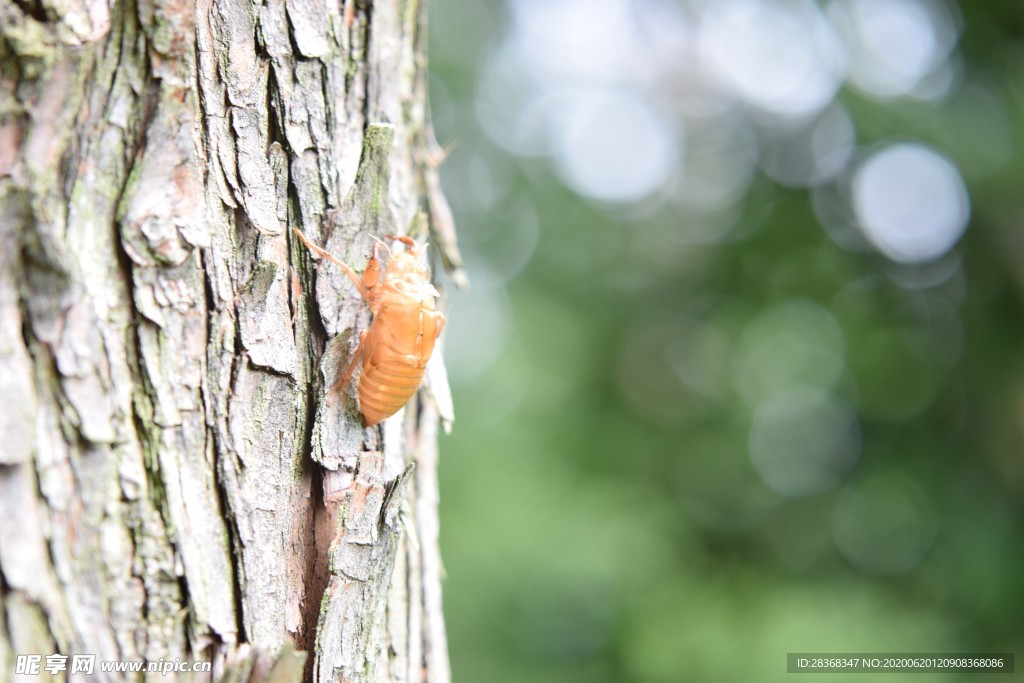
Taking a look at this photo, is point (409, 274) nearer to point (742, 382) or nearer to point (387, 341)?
point (387, 341)

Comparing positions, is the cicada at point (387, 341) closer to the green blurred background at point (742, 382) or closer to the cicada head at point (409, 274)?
the cicada head at point (409, 274)

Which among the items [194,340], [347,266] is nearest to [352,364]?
[347,266]

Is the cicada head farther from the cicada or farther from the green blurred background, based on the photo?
the green blurred background

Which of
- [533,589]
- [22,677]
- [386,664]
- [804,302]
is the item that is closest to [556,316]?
[804,302]

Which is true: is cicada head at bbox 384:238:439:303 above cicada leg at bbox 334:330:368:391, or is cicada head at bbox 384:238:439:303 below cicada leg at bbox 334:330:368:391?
above

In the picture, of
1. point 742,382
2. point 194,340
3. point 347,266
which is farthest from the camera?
point 742,382

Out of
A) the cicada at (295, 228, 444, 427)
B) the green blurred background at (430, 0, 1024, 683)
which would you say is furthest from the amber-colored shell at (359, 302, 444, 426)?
the green blurred background at (430, 0, 1024, 683)
